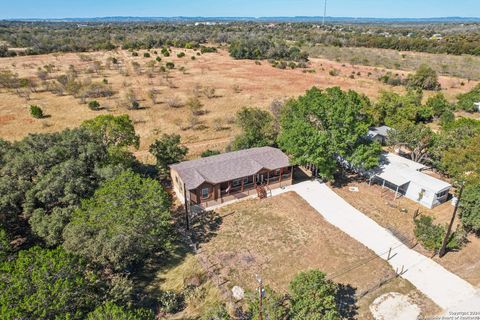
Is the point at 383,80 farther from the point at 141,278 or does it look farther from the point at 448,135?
the point at 141,278

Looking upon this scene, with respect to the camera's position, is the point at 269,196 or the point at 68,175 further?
the point at 269,196

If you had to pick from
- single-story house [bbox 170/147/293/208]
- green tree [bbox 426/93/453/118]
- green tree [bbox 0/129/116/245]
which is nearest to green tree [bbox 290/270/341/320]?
single-story house [bbox 170/147/293/208]

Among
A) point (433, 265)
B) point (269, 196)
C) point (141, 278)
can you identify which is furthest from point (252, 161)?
point (433, 265)

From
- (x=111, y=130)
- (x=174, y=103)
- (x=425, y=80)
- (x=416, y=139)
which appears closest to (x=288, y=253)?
(x=111, y=130)

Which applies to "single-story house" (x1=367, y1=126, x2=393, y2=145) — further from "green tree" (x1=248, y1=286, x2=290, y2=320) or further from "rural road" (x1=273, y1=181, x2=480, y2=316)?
"green tree" (x1=248, y1=286, x2=290, y2=320)

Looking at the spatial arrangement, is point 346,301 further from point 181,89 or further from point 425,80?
point 425,80

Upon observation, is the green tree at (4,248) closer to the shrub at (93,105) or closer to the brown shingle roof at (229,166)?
the brown shingle roof at (229,166)
